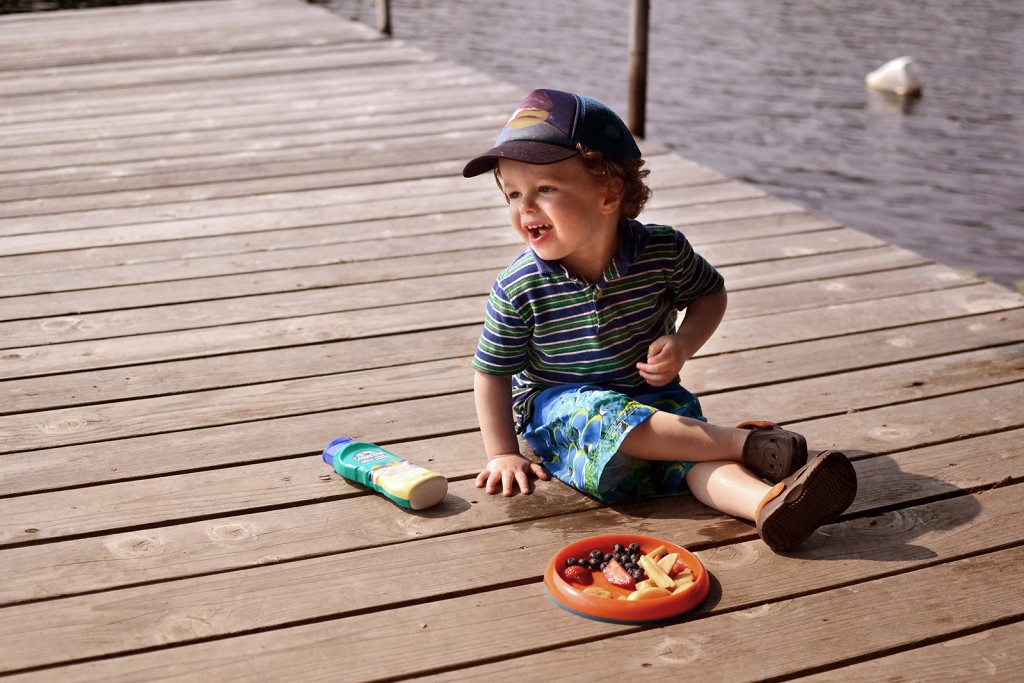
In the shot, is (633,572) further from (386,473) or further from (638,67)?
(638,67)

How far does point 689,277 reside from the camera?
2.39 metres

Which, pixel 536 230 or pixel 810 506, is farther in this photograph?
pixel 536 230

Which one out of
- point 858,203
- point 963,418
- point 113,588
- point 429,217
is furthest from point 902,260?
point 858,203

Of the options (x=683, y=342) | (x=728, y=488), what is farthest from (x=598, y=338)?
(x=728, y=488)

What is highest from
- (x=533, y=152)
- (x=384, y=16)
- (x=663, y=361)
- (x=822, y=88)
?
(x=533, y=152)

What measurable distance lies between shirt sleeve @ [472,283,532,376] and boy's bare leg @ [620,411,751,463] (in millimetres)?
277

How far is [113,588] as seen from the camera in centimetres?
196

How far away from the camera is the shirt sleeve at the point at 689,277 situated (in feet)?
7.77

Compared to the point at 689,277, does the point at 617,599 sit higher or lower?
lower

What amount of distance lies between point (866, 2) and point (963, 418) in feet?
37.5

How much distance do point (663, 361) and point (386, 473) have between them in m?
0.55

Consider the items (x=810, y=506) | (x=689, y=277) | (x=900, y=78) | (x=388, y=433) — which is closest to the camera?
(x=810, y=506)

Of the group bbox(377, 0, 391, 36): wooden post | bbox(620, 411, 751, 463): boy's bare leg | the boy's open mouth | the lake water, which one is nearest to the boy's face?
the boy's open mouth

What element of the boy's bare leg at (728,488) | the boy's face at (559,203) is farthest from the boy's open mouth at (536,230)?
the boy's bare leg at (728,488)
